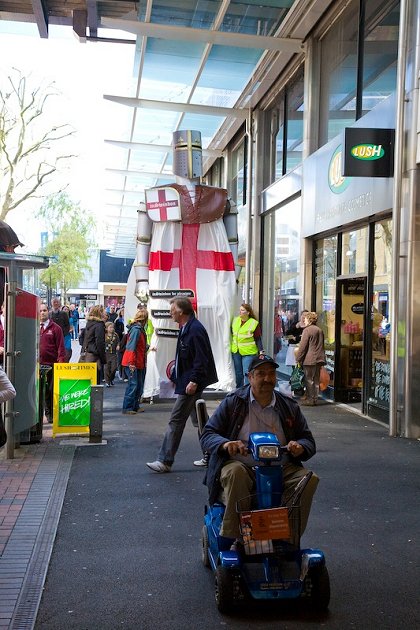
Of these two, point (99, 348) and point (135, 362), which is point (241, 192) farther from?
point (135, 362)

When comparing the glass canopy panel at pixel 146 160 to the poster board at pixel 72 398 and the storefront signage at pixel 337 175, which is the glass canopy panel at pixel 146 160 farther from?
the poster board at pixel 72 398

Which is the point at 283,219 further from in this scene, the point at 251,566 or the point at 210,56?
the point at 251,566

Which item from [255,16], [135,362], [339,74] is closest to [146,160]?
[339,74]

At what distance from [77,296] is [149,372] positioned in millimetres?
66934

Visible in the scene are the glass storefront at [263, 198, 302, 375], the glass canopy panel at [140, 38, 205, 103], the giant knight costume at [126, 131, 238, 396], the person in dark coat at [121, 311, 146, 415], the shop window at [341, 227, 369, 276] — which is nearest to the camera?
the person in dark coat at [121, 311, 146, 415]

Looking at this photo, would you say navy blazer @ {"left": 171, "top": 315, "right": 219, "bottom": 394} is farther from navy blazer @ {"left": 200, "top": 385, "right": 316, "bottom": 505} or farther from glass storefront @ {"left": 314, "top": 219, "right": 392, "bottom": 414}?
glass storefront @ {"left": 314, "top": 219, "right": 392, "bottom": 414}

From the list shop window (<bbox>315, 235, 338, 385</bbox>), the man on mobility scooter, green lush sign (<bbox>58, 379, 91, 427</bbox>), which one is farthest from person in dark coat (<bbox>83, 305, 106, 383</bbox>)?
Result: the man on mobility scooter

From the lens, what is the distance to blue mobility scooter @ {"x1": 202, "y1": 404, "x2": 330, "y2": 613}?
3.82 meters

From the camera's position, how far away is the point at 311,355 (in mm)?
11977

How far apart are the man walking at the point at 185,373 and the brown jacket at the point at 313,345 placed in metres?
4.92

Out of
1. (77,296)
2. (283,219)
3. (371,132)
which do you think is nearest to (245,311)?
(371,132)

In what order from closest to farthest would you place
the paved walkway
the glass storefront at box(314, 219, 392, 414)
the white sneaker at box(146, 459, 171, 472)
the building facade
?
the paved walkway
the white sneaker at box(146, 459, 171, 472)
the building facade
the glass storefront at box(314, 219, 392, 414)

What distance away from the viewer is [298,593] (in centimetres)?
387

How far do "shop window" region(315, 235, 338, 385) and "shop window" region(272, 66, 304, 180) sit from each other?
9.27 feet
